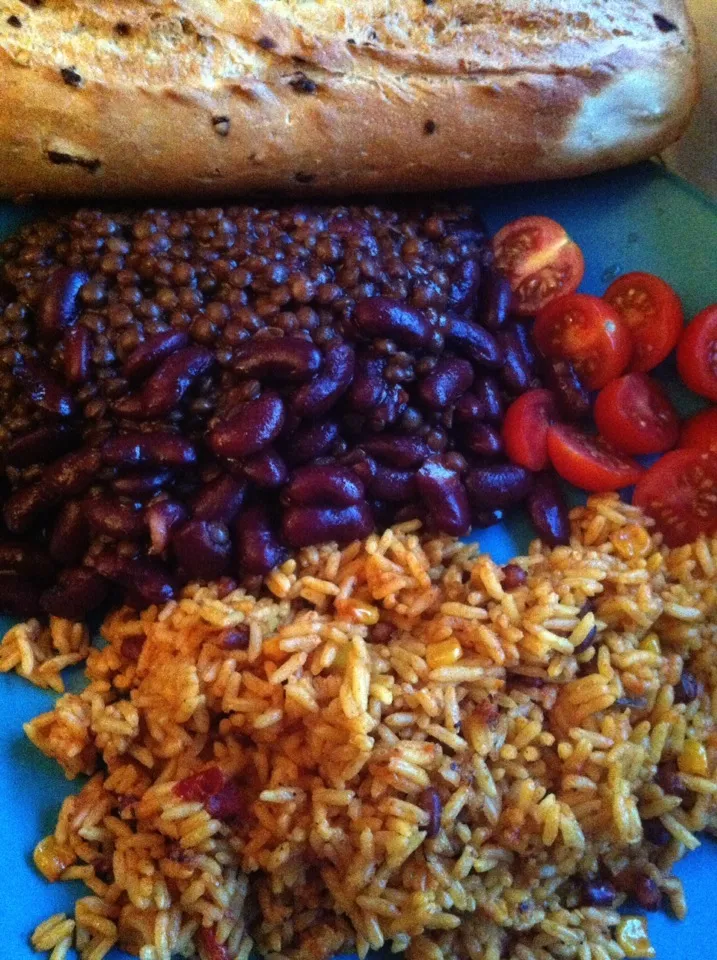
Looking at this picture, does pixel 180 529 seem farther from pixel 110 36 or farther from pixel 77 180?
pixel 110 36

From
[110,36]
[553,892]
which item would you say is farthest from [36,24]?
[553,892]

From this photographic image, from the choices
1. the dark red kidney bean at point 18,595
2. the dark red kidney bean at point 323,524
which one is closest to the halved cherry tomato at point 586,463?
the dark red kidney bean at point 323,524

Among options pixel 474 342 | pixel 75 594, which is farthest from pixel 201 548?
pixel 474 342

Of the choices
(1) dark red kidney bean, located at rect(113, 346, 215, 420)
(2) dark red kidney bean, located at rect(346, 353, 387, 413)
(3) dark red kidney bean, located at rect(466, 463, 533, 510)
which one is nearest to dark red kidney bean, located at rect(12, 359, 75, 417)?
(1) dark red kidney bean, located at rect(113, 346, 215, 420)

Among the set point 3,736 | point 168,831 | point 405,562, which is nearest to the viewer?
point 168,831

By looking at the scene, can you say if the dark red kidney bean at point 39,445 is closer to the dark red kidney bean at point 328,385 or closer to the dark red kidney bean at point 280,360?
the dark red kidney bean at point 280,360

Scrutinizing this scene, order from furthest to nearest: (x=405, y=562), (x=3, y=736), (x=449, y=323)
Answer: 1. (x=449, y=323)
2. (x=405, y=562)
3. (x=3, y=736)

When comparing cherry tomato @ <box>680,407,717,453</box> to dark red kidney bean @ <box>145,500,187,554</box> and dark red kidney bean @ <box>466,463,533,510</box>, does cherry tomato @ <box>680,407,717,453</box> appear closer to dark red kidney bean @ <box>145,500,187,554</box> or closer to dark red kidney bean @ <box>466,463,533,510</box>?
dark red kidney bean @ <box>466,463,533,510</box>
